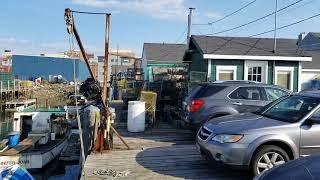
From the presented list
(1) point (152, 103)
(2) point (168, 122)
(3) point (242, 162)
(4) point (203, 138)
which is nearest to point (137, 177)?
(4) point (203, 138)

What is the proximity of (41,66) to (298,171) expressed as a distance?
74.0m

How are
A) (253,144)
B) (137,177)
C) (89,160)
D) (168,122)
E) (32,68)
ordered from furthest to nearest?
(32,68), (168,122), (89,160), (137,177), (253,144)

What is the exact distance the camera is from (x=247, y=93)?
37.1ft

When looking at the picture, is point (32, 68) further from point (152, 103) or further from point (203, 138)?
point (203, 138)

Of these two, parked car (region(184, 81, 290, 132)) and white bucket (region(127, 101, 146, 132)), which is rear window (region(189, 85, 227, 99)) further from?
white bucket (region(127, 101, 146, 132))

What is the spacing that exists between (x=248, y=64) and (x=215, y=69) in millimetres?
1540

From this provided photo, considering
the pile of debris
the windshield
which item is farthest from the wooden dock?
the pile of debris

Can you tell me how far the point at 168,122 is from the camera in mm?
15469

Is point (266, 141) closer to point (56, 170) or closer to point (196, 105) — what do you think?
point (196, 105)

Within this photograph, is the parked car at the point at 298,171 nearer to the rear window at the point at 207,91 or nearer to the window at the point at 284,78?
the rear window at the point at 207,91

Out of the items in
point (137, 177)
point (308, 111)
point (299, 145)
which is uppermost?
point (308, 111)

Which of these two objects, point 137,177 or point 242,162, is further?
point 137,177

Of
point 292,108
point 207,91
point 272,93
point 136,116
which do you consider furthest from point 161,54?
point 292,108

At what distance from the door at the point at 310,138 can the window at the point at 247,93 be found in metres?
3.80
